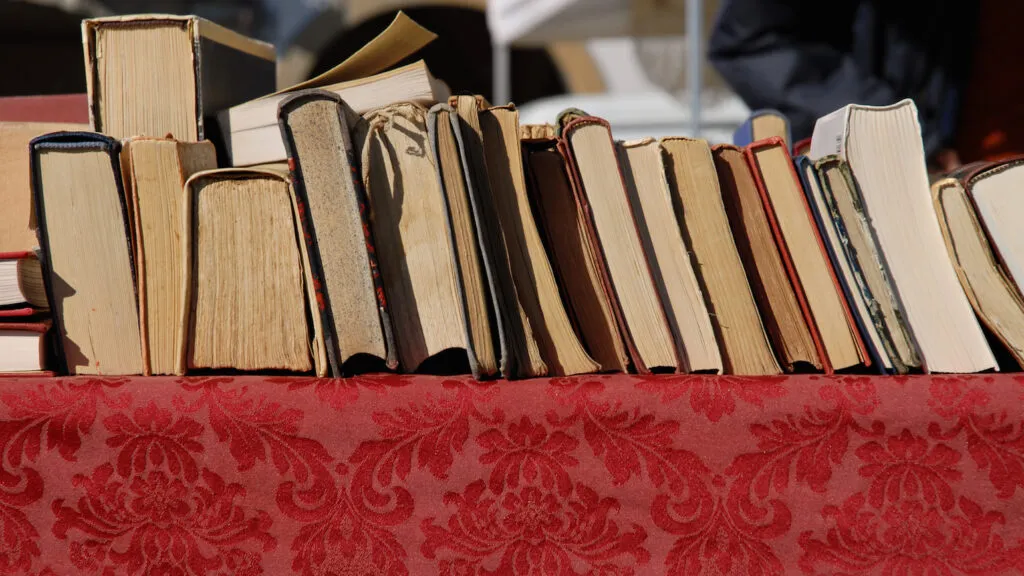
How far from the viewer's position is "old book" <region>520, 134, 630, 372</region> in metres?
0.95

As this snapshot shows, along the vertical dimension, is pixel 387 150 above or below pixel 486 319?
above

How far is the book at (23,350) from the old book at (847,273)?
38.4 inches

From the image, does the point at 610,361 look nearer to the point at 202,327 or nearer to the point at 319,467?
the point at 319,467

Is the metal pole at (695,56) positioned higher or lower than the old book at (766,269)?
higher

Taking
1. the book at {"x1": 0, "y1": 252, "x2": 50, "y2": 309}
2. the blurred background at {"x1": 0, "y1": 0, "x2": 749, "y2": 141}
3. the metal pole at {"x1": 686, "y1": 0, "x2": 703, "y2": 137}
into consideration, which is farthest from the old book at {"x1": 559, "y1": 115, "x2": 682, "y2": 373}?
the blurred background at {"x1": 0, "y1": 0, "x2": 749, "y2": 141}

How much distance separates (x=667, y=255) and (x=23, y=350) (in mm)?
817

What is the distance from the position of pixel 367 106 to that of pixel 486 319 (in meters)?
0.36

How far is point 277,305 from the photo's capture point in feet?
3.06

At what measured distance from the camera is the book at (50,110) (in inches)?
53.9

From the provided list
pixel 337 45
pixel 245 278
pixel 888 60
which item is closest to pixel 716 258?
pixel 245 278

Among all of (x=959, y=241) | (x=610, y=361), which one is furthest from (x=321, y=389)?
(x=959, y=241)

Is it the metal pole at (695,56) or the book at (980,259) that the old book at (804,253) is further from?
the metal pole at (695,56)

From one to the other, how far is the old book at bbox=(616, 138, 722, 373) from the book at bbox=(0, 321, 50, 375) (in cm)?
76

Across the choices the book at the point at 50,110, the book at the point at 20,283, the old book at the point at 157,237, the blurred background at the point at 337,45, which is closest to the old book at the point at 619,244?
the old book at the point at 157,237
